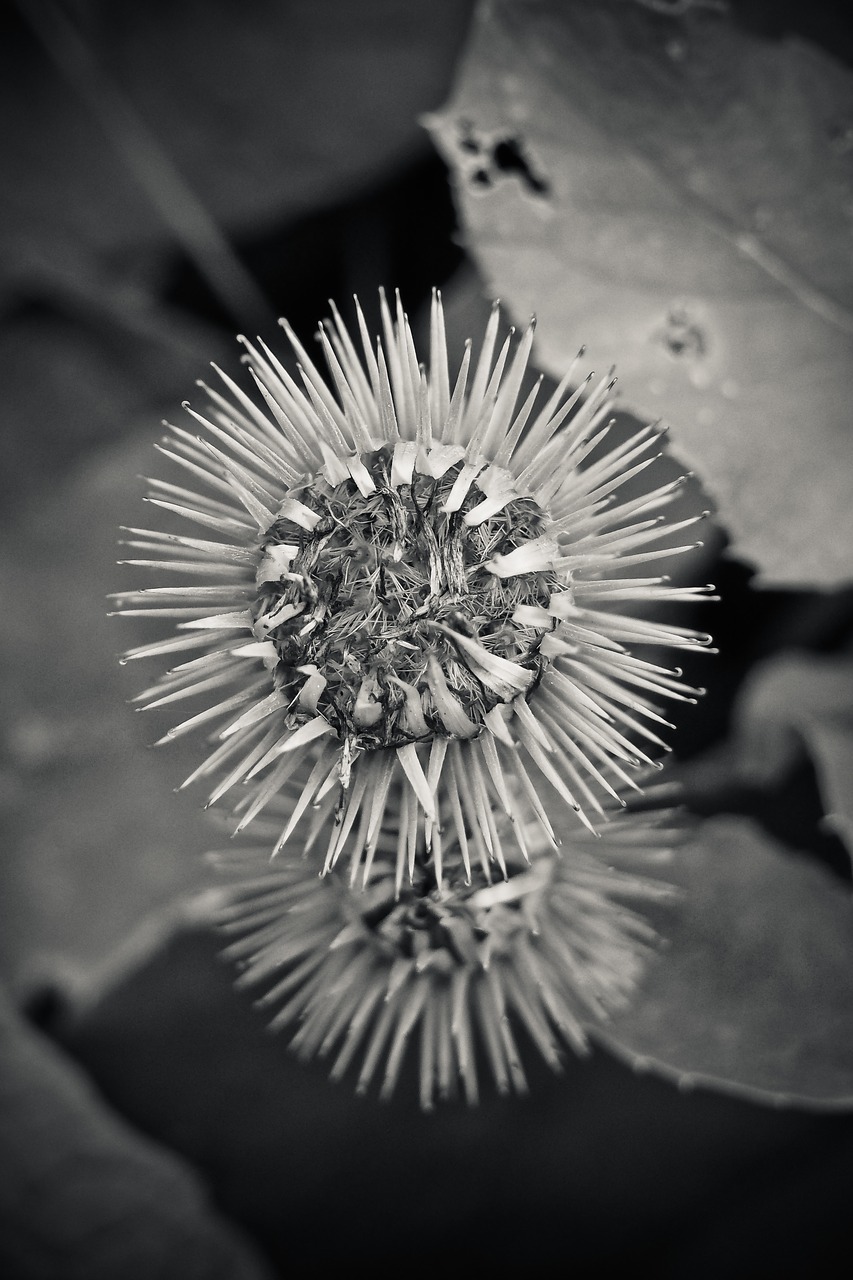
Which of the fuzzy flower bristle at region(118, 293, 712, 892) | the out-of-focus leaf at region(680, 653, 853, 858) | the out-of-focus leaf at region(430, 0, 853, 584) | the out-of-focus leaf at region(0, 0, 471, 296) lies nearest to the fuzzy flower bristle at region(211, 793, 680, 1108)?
the fuzzy flower bristle at region(118, 293, 712, 892)

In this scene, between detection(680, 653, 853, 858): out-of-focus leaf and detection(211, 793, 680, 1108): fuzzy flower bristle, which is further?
detection(680, 653, 853, 858): out-of-focus leaf

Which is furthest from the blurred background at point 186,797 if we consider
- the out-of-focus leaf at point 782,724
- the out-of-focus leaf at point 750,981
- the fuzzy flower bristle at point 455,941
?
the fuzzy flower bristle at point 455,941

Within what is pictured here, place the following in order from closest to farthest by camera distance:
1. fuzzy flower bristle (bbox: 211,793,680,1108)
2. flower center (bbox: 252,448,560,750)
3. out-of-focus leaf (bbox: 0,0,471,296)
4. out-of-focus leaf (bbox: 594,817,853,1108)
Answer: flower center (bbox: 252,448,560,750) < fuzzy flower bristle (bbox: 211,793,680,1108) < out-of-focus leaf (bbox: 594,817,853,1108) < out-of-focus leaf (bbox: 0,0,471,296)

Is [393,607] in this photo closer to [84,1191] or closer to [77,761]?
[77,761]

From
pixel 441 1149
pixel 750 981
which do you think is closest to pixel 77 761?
pixel 441 1149

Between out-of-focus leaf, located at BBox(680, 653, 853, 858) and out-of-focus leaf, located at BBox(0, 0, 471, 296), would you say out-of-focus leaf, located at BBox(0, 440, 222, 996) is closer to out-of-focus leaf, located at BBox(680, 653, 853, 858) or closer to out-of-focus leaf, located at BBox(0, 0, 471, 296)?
out-of-focus leaf, located at BBox(0, 0, 471, 296)
